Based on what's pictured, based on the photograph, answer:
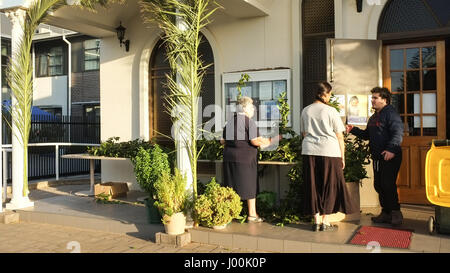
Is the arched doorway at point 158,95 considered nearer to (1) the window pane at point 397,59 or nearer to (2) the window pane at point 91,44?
(1) the window pane at point 397,59

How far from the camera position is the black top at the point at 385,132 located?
522 cm

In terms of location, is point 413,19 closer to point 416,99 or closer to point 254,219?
point 416,99

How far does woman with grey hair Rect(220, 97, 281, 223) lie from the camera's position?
5523 millimetres

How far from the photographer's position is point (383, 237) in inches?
191

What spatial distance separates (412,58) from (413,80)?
13.6 inches

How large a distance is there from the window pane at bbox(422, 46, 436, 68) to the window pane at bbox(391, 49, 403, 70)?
326 mm

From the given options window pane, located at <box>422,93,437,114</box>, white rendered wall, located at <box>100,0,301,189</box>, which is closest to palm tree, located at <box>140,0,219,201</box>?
white rendered wall, located at <box>100,0,301,189</box>

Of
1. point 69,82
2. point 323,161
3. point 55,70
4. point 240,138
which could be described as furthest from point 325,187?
point 55,70

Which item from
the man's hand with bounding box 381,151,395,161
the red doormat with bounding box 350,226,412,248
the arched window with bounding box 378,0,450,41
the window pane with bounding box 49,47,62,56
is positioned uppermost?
the window pane with bounding box 49,47,62,56

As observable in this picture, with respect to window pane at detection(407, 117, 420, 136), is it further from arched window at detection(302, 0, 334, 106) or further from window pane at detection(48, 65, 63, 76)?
window pane at detection(48, 65, 63, 76)

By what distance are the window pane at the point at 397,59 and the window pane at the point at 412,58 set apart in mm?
103

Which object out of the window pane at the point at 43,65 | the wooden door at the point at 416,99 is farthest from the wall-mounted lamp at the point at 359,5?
the window pane at the point at 43,65

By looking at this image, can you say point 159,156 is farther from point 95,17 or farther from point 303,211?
point 95,17
